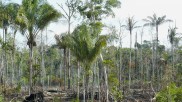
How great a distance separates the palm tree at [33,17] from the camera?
2177 cm

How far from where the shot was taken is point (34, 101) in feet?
72.8

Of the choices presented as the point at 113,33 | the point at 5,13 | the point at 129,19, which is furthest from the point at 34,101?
the point at 129,19

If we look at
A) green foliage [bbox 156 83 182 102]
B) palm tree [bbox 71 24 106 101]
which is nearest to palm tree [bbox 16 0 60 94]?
palm tree [bbox 71 24 106 101]

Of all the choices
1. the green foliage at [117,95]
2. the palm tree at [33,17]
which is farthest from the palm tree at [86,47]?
the green foliage at [117,95]

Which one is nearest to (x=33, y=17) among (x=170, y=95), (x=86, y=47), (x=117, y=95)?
(x=86, y=47)

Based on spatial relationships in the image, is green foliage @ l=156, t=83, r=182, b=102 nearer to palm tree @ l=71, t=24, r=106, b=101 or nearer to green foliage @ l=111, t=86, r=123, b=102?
palm tree @ l=71, t=24, r=106, b=101

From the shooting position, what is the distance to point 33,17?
72.5 feet

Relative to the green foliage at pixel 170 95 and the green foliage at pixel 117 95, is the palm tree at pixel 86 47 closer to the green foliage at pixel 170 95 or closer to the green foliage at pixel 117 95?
the green foliage at pixel 170 95

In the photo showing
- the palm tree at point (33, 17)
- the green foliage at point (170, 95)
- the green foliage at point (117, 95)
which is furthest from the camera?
the green foliage at point (117, 95)

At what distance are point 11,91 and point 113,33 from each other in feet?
38.3

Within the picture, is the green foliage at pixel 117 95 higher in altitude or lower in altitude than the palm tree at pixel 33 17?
lower

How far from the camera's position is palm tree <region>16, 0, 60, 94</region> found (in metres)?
21.8

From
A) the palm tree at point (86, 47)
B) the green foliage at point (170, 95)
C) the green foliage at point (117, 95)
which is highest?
the palm tree at point (86, 47)

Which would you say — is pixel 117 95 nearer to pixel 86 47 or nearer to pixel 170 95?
pixel 86 47
